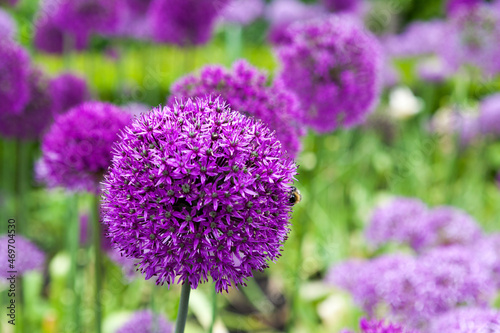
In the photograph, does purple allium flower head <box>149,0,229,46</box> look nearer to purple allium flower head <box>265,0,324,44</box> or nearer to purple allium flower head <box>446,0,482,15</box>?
purple allium flower head <box>265,0,324,44</box>

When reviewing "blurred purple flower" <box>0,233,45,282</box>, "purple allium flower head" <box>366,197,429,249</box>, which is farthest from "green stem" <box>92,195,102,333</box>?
"purple allium flower head" <box>366,197,429,249</box>

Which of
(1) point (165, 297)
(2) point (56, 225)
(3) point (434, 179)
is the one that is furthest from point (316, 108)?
(3) point (434, 179)

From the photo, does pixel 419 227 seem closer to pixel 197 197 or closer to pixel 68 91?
pixel 68 91

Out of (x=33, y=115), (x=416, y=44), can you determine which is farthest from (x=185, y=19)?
(x=416, y=44)

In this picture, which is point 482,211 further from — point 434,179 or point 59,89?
point 59,89

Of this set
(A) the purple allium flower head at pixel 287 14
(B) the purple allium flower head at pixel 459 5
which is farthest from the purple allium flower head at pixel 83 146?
(B) the purple allium flower head at pixel 459 5

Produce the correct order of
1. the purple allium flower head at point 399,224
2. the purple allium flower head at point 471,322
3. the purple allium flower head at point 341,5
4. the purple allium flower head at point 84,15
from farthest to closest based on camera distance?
the purple allium flower head at point 341,5
the purple allium flower head at point 399,224
the purple allium flower head at point 84,15
the purple allium flower head at point 471,322

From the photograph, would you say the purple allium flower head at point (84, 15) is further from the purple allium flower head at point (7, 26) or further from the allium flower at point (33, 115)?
the allium flower at point (33, 115)
